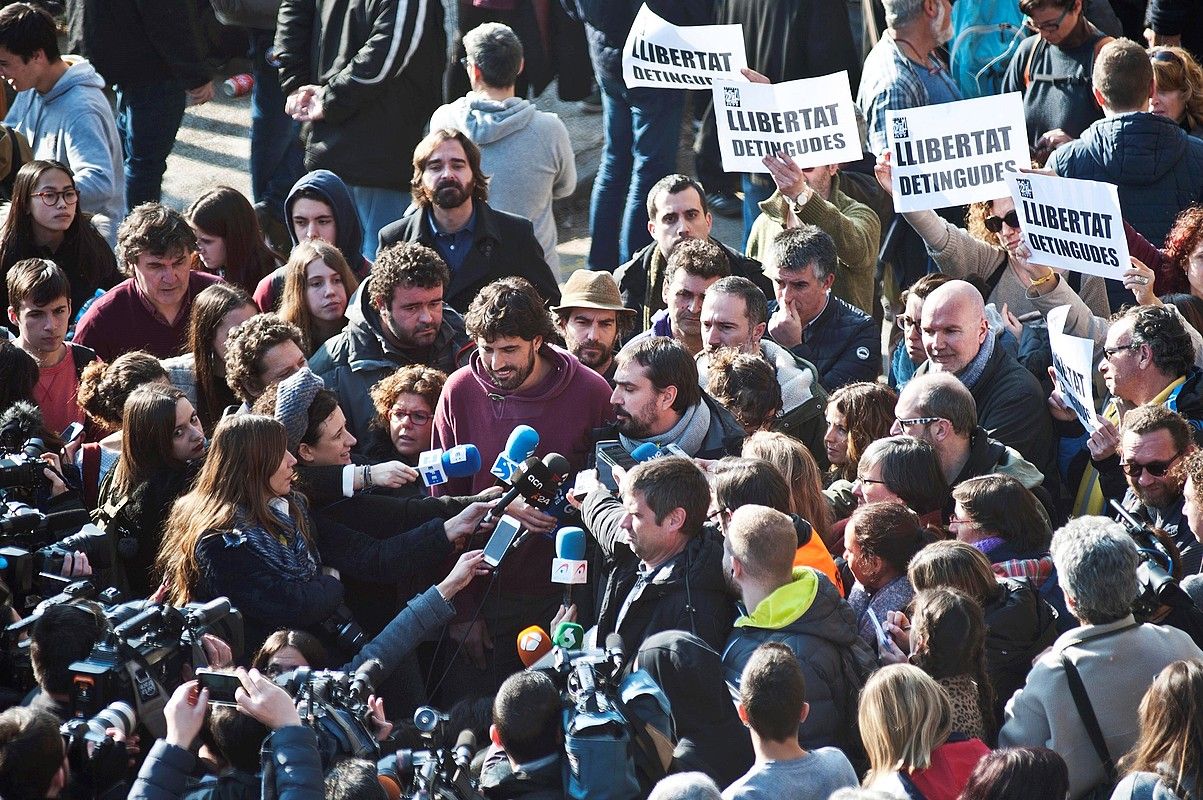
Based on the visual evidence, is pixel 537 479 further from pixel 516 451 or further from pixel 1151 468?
pixel 1151 468

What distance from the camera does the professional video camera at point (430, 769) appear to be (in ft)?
12.9

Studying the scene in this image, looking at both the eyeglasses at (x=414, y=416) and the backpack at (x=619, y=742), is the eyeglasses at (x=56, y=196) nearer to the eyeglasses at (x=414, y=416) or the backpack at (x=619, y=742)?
the eyeglasses at (x=414, y=416)

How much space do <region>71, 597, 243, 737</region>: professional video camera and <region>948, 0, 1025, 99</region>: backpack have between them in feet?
20.8

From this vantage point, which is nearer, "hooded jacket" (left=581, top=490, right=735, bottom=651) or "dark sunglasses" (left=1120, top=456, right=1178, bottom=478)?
"hooded jacket" (left=581, top=490, right=735, bottom=651)

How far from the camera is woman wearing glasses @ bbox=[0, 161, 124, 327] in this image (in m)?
7.59

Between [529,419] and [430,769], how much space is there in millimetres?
2047

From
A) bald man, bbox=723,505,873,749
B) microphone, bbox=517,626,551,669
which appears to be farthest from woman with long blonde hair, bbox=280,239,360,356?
bald man, bbox=723,505,873,749

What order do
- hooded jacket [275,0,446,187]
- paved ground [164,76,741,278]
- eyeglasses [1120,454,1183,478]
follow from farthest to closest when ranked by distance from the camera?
paved ground [164,76,741,278], hooded jacket [275,0,446,187], eyeglasses [1120,454,1183,478]

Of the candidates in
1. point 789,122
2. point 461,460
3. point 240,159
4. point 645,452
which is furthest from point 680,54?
point 240,159

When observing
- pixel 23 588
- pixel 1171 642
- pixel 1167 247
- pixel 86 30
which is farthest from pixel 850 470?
pixel 86 30

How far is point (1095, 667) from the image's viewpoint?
4.39 m

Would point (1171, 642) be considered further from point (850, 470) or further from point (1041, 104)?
point (1041, 104)

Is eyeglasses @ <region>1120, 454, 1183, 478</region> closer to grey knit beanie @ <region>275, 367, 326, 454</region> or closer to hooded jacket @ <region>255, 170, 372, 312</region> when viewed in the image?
grey knit beanie @ <region>275, 367, 326, 454</region>

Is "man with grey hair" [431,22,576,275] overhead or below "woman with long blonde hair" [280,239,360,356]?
overhead
